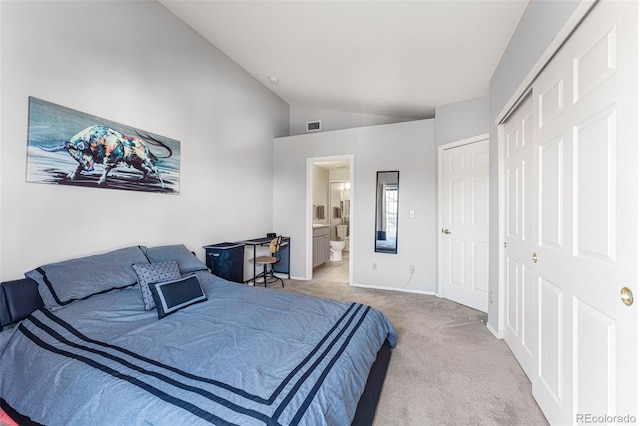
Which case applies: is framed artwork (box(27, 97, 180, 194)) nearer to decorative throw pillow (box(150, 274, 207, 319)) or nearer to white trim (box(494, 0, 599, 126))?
decorative throw pillow (box(150, 274, 207, 319))

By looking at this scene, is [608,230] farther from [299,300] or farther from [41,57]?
[41,57]

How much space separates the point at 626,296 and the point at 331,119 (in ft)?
15.4

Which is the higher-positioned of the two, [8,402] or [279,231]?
[279,231]

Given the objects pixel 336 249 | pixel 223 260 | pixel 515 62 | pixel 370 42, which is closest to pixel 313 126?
pixel 370 42

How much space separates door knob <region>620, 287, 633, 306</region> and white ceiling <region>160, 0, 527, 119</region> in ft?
6.50

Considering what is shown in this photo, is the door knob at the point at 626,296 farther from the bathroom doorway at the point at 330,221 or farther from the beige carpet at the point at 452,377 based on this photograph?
the bathroom doorway at the point at 330,221

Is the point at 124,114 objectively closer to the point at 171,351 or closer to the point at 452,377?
the point at 171,351

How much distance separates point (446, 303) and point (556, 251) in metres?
2.28

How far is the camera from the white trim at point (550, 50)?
117cm

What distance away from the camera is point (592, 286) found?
113 cm

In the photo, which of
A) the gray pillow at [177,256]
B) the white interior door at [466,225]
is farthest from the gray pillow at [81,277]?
the white interior door at [466,225]

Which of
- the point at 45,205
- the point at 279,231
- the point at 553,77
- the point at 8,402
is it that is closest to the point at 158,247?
the point at 45,205

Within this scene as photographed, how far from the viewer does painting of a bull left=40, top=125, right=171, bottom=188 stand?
2061mm

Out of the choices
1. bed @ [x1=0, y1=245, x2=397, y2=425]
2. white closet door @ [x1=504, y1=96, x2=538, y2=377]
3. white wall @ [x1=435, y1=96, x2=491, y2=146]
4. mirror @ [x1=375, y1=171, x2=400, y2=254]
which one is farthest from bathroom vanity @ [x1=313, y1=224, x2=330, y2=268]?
white closet door @ [x1=504, y1=96, x2=538, y2=377]
